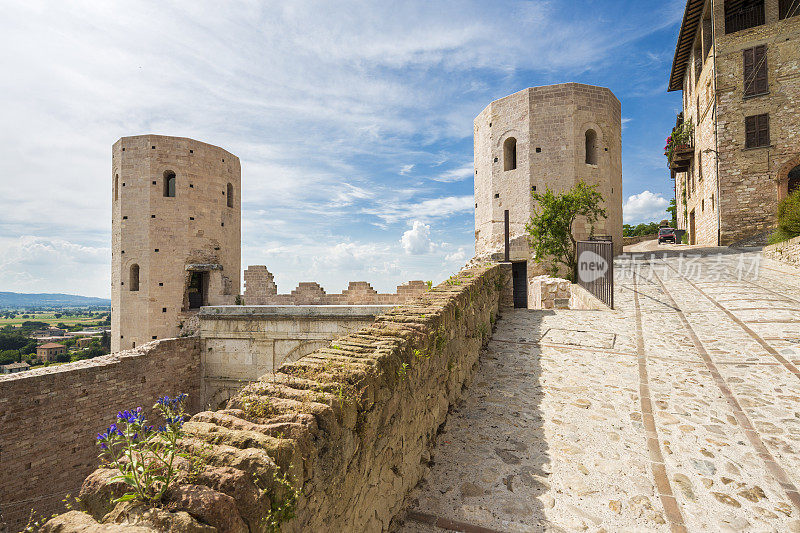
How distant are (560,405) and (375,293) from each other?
464 inches

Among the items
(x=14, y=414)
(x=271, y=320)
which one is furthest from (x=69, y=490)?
(x=271, y=320)

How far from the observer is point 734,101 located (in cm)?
2008

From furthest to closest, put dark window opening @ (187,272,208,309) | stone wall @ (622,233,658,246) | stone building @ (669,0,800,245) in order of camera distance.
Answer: stone wall @ (622,233,658,246) < dark window opening @ (187,272,208,309) < stone building @ (669,0,800,245)

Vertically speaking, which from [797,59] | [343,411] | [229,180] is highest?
[797,59]

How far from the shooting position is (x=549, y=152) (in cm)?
2080

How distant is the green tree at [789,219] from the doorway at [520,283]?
9.90m

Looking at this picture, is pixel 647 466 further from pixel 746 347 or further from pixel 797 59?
pixel 797 59

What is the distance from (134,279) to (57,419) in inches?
477

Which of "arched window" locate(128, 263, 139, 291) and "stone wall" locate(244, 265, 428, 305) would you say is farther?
"arched window" locate(128, 263, 139, 291)

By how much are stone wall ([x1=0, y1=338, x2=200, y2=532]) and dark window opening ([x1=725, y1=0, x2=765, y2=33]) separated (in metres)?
32.9

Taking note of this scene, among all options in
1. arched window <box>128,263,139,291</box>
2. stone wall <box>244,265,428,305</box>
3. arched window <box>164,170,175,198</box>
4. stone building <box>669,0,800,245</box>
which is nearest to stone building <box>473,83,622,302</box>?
stone building <box>669,0,800,245</box>

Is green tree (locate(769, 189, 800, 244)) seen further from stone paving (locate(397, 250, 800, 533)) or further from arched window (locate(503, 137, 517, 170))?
arched window (locate(503, 137, 517, 170))

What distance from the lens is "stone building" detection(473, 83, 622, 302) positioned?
810 inches

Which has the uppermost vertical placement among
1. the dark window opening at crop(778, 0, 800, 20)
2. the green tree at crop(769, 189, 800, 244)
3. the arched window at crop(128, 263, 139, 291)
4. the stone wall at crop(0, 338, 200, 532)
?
the dark window opening at crop(778, 0, 800, 20)
